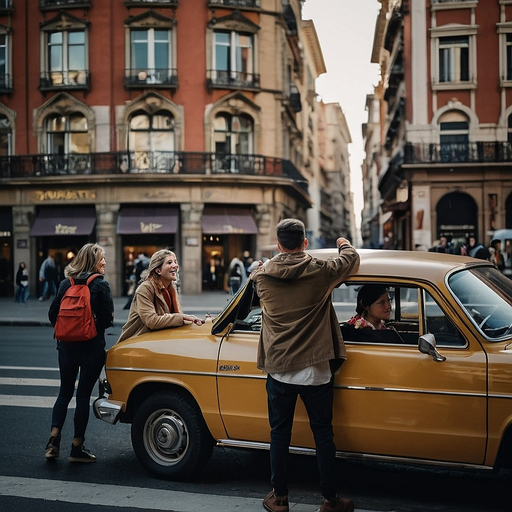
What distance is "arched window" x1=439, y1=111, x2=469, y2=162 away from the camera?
126 feet

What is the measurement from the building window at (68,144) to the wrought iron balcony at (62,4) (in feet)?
16.1

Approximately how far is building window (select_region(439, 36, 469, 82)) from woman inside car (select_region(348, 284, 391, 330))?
36373 mm

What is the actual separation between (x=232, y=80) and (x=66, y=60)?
7.81 meters

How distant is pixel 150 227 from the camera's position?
3353 cm

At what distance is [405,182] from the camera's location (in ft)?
139

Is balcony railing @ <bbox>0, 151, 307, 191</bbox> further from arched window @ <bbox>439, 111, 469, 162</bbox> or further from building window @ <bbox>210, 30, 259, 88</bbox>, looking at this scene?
arched window @ <bbox>439, 111, 469, 162</bbox>

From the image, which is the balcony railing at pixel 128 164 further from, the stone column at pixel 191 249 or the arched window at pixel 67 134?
the stone column at pixel 191 249

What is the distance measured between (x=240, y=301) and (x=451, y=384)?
5.57ft

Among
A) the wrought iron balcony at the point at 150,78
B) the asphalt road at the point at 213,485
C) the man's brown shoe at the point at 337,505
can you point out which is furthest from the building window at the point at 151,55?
the man's brown shoe at the point at 337,505

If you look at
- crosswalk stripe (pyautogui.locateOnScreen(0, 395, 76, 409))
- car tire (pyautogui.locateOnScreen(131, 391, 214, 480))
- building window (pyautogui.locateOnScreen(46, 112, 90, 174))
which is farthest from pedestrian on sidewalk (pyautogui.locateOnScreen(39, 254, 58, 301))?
car tire (pyautogui.locateOnScreen(131, 391, 214, 480))

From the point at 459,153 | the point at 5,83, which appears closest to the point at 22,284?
the point at 5,83

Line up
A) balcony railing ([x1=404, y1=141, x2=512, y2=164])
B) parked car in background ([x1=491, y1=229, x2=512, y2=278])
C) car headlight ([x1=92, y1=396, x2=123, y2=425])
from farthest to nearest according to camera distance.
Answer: balcony railing ([x1=404, y1=141, x2=512, y2=164]), parked car in background ([x1=491, y1=229, x2=512, y2=278]), car headlight ([x1=92, y1=396, x2=123, y2=425])

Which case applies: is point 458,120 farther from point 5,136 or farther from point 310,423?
point 310,423

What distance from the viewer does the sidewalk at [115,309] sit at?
69.6 ft
